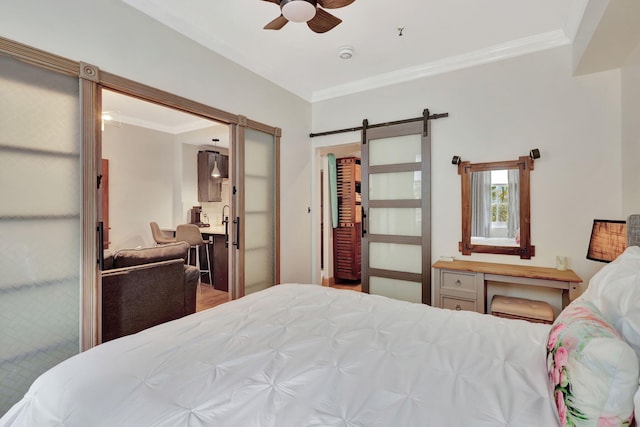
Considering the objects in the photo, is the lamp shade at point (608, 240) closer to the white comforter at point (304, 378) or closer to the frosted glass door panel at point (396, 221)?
the white comforter at point (304, 378)

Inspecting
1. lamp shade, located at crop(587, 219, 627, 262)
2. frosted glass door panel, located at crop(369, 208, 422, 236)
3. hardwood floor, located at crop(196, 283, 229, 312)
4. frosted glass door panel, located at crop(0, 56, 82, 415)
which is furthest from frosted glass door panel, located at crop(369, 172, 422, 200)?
frosted glass door panel, located at crop(0, 56, 82, 415)

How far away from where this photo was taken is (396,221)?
12.0 ft

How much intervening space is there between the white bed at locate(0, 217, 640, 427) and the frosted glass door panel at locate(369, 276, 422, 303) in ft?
6.62

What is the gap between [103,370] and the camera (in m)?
1.07

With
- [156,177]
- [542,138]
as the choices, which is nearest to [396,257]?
[542,138]

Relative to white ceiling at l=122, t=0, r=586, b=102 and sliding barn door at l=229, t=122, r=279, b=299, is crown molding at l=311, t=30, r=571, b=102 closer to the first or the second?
white ceiling at l=122, t=0, r=586, b=102

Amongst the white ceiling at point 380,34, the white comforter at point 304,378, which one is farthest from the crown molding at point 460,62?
the white comforter at point 304,378

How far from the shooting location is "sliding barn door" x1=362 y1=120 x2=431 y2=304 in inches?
134

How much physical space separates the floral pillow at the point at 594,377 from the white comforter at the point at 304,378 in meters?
0.08

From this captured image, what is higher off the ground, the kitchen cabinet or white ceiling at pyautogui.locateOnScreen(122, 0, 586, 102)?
white ceiling at pyautogui.locateOnScreen(122, 0, 586, 102)

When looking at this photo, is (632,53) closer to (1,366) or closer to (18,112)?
(18,112)

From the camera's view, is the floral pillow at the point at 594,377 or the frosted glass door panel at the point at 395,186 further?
the frosted glass door panel at the point at 395,186

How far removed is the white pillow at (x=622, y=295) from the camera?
3.08 feet

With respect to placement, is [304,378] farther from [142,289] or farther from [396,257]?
[396,257]
